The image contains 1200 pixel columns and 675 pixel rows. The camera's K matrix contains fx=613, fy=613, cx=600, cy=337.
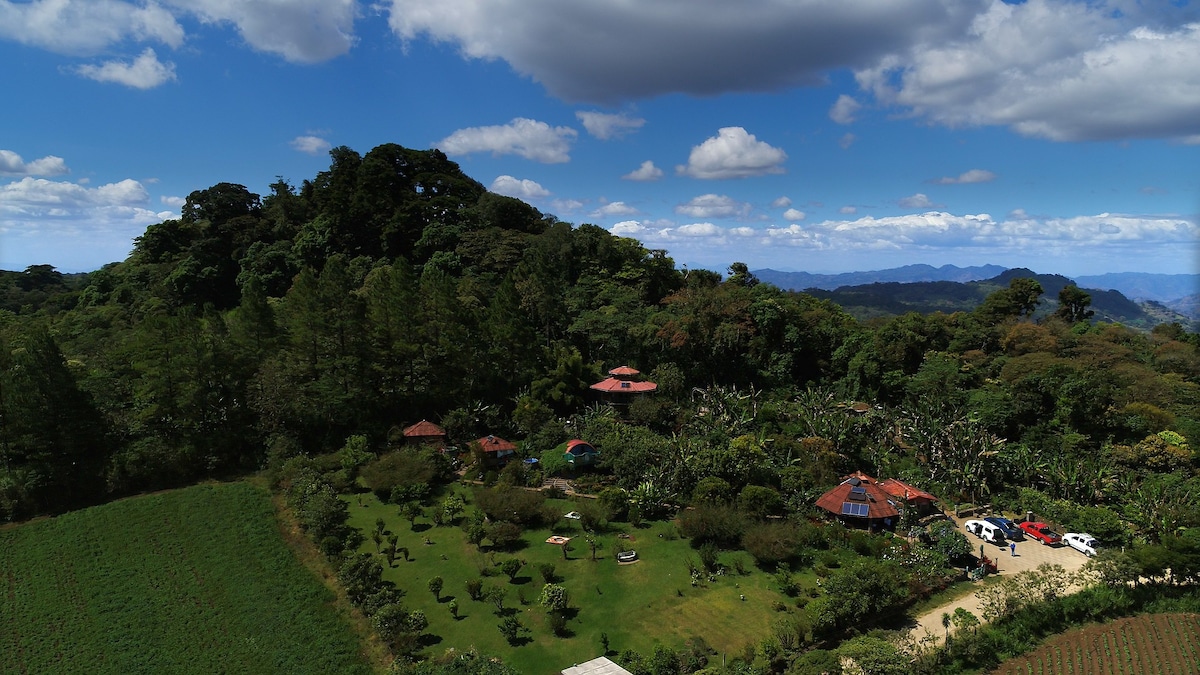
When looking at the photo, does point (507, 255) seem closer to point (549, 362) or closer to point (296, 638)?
point (549, 362)

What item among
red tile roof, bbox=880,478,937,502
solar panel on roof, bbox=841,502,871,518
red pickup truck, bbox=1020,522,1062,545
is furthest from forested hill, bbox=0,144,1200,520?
red pickup truck, bbox=1020,522,1062,545

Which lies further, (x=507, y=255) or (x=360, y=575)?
(x=507, y=255)

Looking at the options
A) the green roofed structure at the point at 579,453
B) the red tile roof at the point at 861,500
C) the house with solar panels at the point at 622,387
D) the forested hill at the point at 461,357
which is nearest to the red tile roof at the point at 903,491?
the red tile roof at the point at 861,500

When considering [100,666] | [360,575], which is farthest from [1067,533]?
[100,666]

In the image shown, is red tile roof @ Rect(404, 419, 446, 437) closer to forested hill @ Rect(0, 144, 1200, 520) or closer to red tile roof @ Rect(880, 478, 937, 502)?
forested hill @ Rect(0, 144, 1200, 520)

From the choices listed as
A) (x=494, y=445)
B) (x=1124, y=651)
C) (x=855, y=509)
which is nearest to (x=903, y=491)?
(x=855, y=509)

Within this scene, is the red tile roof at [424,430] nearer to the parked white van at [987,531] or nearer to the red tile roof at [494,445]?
the red tile roof at [494,445]
